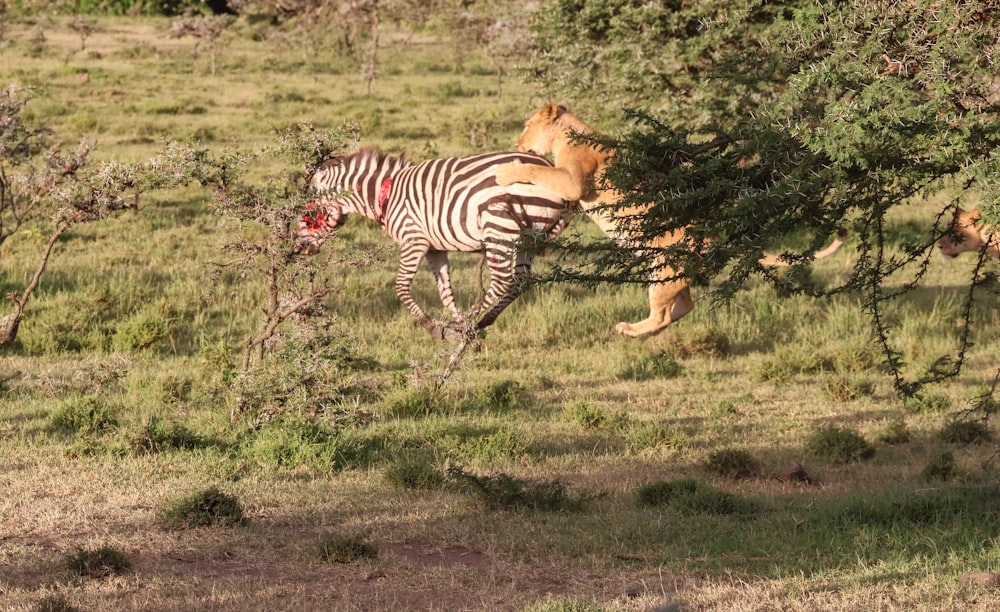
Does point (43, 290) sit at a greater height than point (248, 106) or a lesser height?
lesser

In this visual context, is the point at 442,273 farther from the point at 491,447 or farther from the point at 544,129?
the point at 491,447

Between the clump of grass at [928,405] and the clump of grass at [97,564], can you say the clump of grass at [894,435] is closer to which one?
the clump of grass at [928,405]

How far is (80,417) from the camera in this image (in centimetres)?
874

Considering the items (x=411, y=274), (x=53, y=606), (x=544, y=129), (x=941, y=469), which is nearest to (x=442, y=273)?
(x=411, y=274)

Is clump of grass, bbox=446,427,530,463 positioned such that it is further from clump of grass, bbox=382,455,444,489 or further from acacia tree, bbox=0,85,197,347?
acacia tree, bbox=0,85,197,347

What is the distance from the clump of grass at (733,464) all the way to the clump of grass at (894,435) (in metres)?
1.36

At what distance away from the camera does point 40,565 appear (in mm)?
6113

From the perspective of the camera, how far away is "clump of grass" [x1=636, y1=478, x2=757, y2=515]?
23.6ft

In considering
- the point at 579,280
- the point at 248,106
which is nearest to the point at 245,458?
the point at 579,280

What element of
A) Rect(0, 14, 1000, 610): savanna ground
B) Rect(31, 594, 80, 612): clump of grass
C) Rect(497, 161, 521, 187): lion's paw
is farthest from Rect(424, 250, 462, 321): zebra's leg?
Rect(31, 594, 80, 612): clump of grass

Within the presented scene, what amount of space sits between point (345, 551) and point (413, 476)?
1.49 m

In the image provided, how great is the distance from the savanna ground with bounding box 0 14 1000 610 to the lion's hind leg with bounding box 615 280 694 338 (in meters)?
0.32

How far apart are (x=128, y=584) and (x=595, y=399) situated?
5126 mm

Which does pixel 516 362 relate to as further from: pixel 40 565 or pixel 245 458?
pixel 40 565
